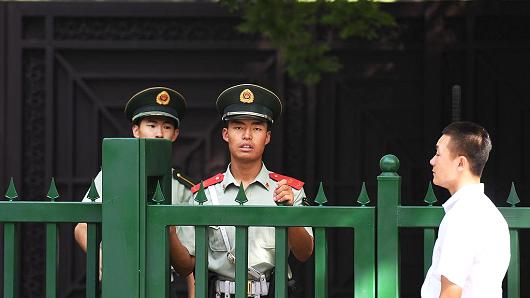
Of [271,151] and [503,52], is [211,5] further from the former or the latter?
[503,52]

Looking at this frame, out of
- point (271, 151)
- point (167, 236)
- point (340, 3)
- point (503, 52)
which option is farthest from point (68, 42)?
point (167, 236)

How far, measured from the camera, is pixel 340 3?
6043mm

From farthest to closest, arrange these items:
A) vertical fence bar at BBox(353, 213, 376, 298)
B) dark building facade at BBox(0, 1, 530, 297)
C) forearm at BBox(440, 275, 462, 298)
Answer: dark building facade at BBox(0, 1, 530, 297) < vertical fence bar at BBox(353, 213, 376, 298) < forearm at BBox(440, 275, 462, 298)

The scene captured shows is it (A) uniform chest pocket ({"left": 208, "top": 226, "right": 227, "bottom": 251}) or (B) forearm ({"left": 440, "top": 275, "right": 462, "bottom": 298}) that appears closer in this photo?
(B) forearm ({"left": 440, "top": 275, "right": 462, "bottom": 298})

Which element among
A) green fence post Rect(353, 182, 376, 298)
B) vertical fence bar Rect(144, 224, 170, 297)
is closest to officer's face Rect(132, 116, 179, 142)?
vertical fence bar Rect(144, 224, 170, 297)

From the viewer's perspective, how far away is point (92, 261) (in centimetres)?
318

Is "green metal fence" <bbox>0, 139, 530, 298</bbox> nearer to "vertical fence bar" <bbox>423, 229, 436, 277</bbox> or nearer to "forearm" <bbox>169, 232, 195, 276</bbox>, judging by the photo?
"vertical fence bar" <bbox>423, 229, 436, 277</bbox>

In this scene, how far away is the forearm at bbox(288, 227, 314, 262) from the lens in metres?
3.29

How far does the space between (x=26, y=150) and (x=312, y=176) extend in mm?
1892

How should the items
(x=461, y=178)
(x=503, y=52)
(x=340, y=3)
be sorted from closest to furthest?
(x=461, y=178) < (x=340, y=3) < (x=503, y=52)

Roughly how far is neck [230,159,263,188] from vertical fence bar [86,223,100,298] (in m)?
0.72

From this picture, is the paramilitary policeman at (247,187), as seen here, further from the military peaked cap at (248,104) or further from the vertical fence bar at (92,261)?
the vertical fence bar at (92,261)

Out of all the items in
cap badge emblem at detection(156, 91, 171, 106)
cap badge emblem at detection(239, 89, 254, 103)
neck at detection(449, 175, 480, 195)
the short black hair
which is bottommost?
neck at detection(449, 175, 480, 195)

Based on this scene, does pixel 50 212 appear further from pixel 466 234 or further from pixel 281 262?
pixel 466 234
